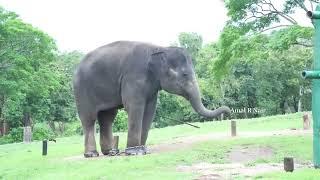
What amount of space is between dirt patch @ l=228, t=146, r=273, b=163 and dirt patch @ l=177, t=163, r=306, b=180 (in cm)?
130

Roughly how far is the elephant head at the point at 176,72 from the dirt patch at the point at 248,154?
1.36m

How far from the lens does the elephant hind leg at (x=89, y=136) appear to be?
587 inches

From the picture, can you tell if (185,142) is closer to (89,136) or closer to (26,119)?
(89,136)

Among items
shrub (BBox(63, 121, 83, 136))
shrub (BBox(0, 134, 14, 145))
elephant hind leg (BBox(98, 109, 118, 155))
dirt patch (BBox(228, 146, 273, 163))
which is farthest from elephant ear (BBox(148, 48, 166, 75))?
shrub (BBox(63, 121, 83, 136))

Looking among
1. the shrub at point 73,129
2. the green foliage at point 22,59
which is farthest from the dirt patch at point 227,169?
the shrub at point 73,129

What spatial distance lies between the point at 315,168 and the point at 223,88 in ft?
128

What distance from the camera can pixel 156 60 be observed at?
46.8 ft

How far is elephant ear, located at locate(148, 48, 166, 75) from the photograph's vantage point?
14.2 meters

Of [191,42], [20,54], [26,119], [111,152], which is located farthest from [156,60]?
[191,42]

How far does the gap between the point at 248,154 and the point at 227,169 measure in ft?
11.3

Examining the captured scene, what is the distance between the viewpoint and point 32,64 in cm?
3161

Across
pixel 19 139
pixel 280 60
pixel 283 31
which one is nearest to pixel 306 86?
pixel 280 60

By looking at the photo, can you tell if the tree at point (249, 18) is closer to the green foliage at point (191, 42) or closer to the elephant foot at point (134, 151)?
the elephant foot at point (134, 151)

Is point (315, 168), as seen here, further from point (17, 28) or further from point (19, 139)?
point (19, 139)
